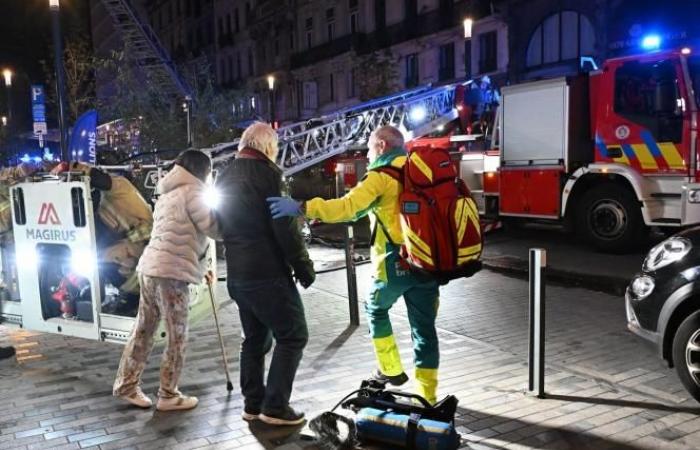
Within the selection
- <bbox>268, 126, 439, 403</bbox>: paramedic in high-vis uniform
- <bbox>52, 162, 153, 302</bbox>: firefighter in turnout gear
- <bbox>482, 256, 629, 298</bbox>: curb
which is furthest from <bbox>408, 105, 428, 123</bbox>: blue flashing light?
<bbox>268, 126, 439, 403</bbox>: paramedic in high-vis uniform

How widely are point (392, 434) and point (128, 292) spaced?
9.02 ft

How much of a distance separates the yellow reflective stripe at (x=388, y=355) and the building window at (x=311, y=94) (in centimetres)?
3637

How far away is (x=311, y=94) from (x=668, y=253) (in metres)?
36.6

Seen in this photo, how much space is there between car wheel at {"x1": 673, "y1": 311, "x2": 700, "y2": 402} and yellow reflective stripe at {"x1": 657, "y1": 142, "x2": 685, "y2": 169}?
6123 mm

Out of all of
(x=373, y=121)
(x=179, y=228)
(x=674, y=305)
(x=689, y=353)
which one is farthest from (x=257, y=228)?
(x=373, y=121)

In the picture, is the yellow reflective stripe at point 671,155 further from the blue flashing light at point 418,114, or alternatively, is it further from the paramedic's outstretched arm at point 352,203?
the paramedic's outstretched arm at point 352,203

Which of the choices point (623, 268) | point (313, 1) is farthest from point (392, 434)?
point (313, 1)

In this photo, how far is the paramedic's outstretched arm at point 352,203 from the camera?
389cm

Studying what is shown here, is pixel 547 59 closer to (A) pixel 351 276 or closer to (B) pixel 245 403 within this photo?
(A) pixel 351 276

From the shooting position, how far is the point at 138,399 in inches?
172

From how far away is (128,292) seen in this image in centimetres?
532

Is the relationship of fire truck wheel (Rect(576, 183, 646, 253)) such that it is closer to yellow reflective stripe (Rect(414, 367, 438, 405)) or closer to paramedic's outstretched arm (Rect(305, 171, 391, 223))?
yellow reflective stripe (Rect(414, 367, 438, 405))

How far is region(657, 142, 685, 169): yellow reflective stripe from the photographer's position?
943cm

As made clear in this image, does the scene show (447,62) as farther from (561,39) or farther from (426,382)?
(426,382)
